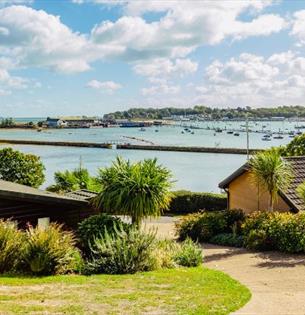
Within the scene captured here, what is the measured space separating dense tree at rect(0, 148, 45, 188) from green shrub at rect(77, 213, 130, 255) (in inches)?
846

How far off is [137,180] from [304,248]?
581 centimetres

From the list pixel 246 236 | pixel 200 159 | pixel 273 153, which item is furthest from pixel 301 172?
pixel 200 159

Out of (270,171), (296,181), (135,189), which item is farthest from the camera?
(296,181)

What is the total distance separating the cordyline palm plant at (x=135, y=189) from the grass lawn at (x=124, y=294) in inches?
181

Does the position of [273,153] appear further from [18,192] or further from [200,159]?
[200,159]

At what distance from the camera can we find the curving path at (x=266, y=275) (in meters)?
9.89

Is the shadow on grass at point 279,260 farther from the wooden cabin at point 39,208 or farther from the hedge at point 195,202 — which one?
the hedge at point 195,202

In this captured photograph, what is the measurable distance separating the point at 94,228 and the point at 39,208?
89.4 inches

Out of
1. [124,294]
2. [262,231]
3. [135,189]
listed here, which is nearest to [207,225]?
[262,231]

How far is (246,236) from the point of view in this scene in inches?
743

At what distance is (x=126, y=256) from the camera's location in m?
13.1

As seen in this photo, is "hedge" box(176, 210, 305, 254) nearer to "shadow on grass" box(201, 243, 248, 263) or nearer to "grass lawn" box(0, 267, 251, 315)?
"shadow on grass" box(201, 243, 248, 263)

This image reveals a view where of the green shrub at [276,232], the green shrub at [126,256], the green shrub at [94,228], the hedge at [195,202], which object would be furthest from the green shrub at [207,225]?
the hedge at [195,202]

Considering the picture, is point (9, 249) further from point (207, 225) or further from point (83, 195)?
point (83, 195)
